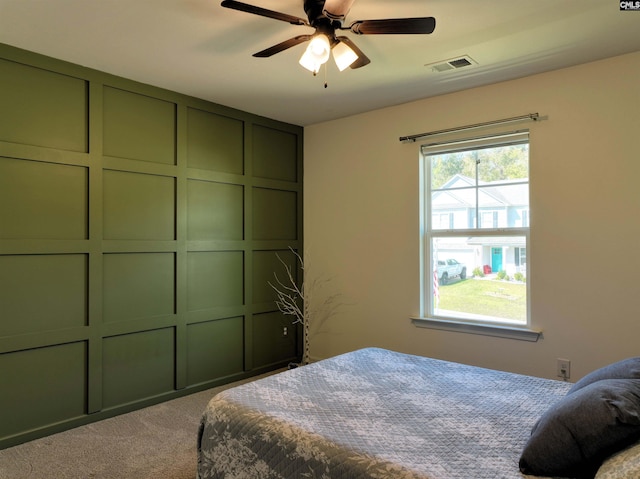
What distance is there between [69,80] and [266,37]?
1.45m

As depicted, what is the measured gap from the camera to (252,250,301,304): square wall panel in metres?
4.21

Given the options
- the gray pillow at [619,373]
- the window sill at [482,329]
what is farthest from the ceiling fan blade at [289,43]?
the window sill at [482,329]

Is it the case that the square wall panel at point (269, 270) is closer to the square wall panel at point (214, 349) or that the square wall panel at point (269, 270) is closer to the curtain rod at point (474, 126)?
the square wall panel at point (214, 349)

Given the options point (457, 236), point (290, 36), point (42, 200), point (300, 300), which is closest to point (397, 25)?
point (290, 36)

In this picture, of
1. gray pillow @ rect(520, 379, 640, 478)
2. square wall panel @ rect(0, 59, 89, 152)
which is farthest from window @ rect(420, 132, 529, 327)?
square wall panel @ rect(0, 59, 89, 152)

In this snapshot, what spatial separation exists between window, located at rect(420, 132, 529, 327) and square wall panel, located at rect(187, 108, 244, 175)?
168 centimetres

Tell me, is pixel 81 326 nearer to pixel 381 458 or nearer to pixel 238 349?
pixel 238 349

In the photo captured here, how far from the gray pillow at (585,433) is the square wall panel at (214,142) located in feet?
10.4

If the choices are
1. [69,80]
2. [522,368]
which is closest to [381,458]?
[522,368]

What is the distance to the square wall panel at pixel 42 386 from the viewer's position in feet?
8.95

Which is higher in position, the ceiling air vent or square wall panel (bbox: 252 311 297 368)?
the ceiling air vent

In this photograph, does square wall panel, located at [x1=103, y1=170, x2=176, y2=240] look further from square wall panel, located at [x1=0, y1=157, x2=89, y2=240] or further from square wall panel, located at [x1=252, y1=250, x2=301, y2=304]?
square wall panel, located at [x1=252, y1=250, x2=301, y2=304]

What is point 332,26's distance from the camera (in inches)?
85.4

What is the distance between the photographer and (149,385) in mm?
3422
